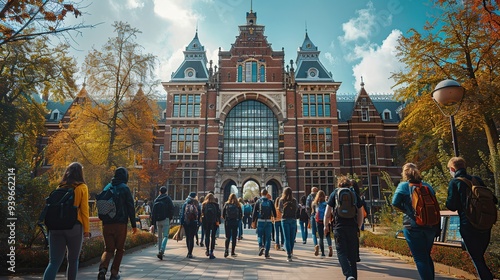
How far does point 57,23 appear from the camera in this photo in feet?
21.4

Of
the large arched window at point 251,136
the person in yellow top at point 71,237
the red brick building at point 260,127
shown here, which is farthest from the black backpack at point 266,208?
the large arched window at point 251,136

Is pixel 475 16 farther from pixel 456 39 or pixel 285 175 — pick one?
pixel 285 175

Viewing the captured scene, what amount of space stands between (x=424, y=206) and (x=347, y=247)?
1295 mm

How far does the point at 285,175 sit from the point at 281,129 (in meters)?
4.46

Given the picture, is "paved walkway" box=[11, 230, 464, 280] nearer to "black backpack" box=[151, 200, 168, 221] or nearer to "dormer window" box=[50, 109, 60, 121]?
"black backpack" box=[151, 200, 168, 221]

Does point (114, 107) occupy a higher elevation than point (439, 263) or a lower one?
higher

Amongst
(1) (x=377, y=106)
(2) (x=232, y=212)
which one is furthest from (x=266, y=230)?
(1) (x=377, y=106)

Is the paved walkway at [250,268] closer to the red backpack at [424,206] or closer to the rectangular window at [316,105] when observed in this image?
the red backpack at [424,206]

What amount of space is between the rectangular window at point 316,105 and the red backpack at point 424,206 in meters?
27.7

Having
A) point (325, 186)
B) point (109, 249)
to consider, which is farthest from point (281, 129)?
point (109, 249)

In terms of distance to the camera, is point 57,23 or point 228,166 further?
point 228,166

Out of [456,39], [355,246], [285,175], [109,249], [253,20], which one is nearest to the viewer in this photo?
[355,246]

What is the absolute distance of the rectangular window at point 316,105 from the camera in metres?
32.0

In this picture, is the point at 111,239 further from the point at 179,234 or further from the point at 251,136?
the point at 251,136
